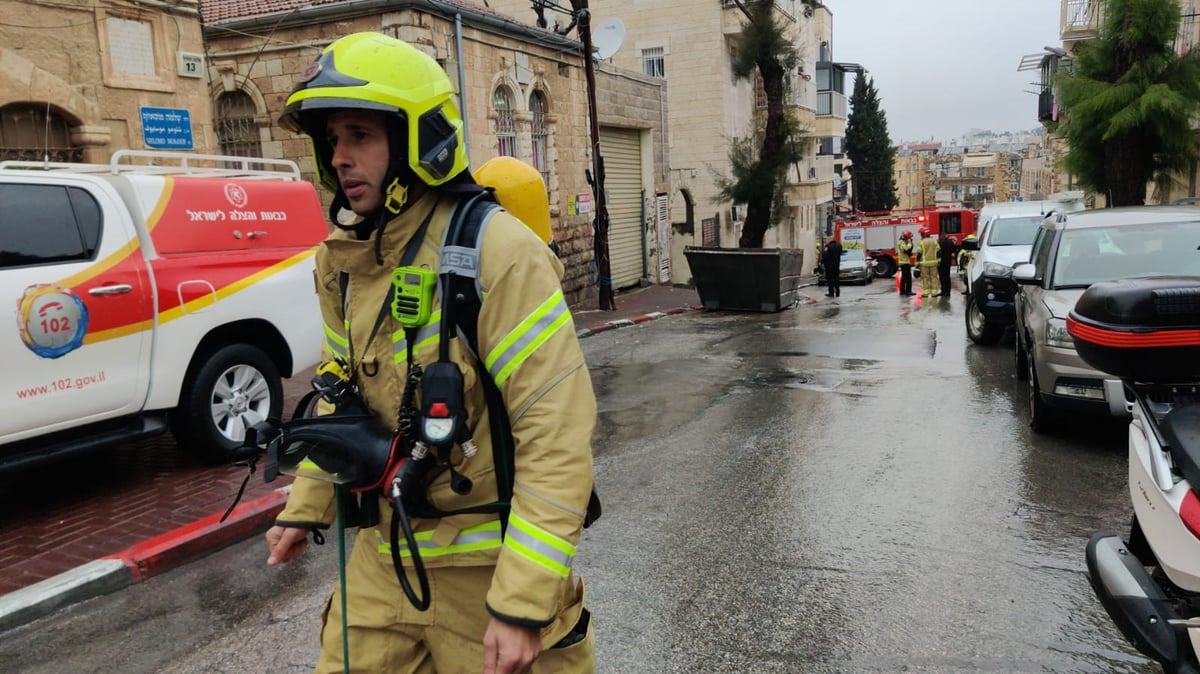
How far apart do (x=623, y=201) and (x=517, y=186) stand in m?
19.4

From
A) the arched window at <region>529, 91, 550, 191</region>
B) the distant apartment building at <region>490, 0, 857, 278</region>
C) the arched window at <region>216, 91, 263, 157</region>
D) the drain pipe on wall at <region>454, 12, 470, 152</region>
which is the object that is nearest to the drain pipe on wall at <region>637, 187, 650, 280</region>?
the arched window at <region>529, 91, 550, 191</region>

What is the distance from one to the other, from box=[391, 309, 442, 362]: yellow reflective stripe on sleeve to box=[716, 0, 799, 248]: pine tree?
22.4 meters

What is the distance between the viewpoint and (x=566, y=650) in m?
2.11

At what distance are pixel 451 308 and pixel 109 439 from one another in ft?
15.0

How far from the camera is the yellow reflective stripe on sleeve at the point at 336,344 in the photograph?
2277mm

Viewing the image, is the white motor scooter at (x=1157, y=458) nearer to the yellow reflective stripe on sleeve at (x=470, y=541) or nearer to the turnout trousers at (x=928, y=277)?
the yellow reflective stripe on sleeve at (x=470, y=541)

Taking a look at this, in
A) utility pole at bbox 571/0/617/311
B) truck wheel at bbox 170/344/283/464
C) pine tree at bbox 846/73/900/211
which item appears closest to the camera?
truck wheel at bbox 170/344/283/464

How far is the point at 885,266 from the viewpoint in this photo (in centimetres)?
4022

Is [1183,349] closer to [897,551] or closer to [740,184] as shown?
[897,551]

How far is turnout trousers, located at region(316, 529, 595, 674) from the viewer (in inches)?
81.7

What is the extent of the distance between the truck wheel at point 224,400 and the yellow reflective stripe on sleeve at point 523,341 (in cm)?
465

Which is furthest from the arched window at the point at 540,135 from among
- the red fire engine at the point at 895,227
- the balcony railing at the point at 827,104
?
the balcony railing at the point at 827,104

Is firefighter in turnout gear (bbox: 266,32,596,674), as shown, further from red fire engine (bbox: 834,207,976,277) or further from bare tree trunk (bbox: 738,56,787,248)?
red fire engine (bbox: 834,207,976,277)

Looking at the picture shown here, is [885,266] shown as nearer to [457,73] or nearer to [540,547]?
[457,73]
